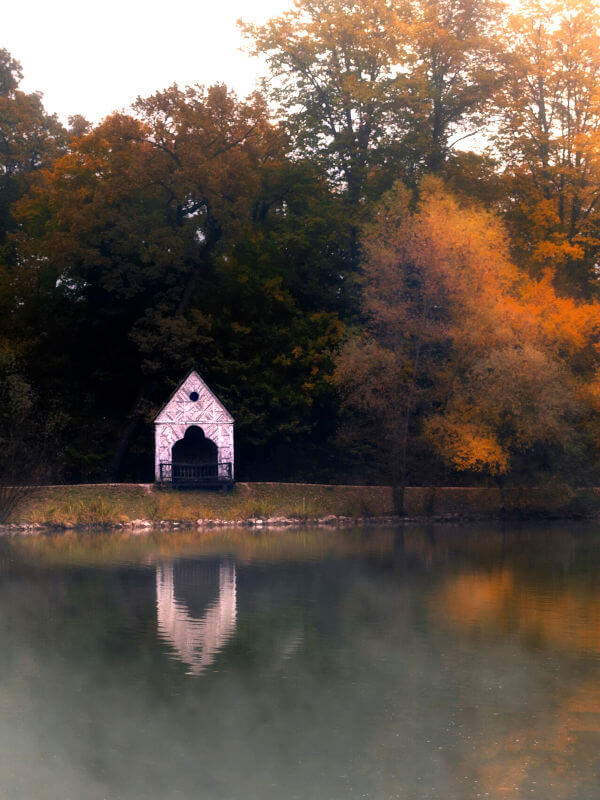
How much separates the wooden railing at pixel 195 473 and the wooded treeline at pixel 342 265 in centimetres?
312

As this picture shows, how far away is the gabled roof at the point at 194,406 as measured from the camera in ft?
137

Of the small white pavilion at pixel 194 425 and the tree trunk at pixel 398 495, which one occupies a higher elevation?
the small white pavilion at pixel 194 425

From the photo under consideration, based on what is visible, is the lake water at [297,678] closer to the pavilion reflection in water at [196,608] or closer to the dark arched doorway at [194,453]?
the pavilion reflection in water at [196,608]

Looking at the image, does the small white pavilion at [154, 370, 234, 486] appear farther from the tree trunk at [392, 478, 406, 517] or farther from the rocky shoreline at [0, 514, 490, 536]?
the tree trunk at [392, 478, 406, 517]

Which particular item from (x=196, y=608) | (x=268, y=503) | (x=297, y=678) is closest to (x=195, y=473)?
(x=268, y=503)

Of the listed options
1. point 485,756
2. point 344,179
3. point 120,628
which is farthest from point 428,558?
point 344,179

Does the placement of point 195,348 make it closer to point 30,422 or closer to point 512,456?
point 30,422

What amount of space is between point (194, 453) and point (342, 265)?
35.9ft

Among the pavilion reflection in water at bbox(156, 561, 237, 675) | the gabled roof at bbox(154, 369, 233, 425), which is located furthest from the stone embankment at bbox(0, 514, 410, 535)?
the pavilion reflection in water at bbox(156, 561, 237, 675)

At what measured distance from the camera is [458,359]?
40.9 metres

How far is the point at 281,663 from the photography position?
15.7m

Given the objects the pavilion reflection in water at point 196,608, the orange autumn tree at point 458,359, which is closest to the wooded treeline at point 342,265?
the orange autumn tree at point 458,359

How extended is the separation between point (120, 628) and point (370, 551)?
1273 centimetres

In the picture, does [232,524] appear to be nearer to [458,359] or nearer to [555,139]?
[458,359]
